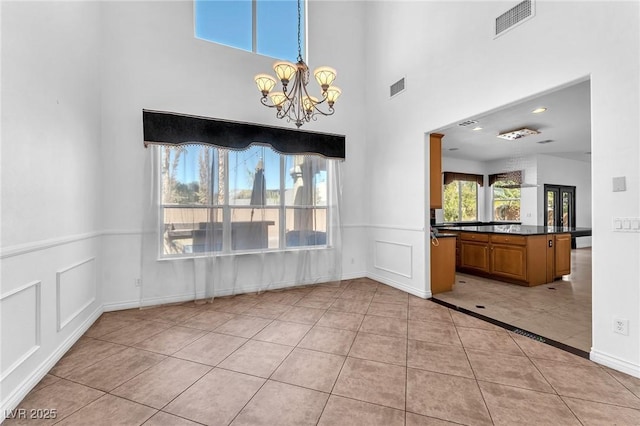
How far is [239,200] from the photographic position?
13.2 feet

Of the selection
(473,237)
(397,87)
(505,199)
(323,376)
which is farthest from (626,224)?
(505,199)

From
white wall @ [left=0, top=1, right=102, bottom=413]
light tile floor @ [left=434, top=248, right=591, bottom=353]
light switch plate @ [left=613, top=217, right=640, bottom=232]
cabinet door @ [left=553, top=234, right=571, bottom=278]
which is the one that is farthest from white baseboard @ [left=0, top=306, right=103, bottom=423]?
cabinet door @ [left=553, top=234, right=571, bottom=278]

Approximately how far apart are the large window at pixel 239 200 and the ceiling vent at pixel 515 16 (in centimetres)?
277

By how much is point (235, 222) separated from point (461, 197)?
7384mm

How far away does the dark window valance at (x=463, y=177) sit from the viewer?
812 centimetres

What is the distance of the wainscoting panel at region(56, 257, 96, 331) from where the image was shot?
2385 mm

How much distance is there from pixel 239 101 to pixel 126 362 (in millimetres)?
3432

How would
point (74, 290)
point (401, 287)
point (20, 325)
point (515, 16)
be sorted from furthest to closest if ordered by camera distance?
point (401, 287) < point (515, 16) < point (74, 290) < point (20, 325)

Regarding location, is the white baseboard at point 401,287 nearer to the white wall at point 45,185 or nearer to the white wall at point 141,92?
the white wall at point 141,92

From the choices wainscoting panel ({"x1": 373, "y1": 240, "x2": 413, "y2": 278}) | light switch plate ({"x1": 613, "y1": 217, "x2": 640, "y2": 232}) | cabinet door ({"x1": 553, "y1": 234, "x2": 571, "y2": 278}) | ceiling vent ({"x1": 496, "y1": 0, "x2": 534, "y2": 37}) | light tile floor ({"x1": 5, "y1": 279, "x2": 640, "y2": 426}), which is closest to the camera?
light tile floor ({"x1": 5, "y1": 279, "x2": 640, "y2": 426})

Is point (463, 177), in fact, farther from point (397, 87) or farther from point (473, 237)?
point (397, 87)

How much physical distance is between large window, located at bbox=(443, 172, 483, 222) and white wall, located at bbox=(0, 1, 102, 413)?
319 inches

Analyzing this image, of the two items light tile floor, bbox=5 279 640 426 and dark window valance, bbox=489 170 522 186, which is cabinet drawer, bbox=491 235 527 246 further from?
dark window valance, bbox=489 170 522 186

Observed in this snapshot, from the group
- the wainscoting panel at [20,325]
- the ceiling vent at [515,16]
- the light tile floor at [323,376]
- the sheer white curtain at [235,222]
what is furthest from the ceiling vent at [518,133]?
the wainscoting panel at [20,325]
